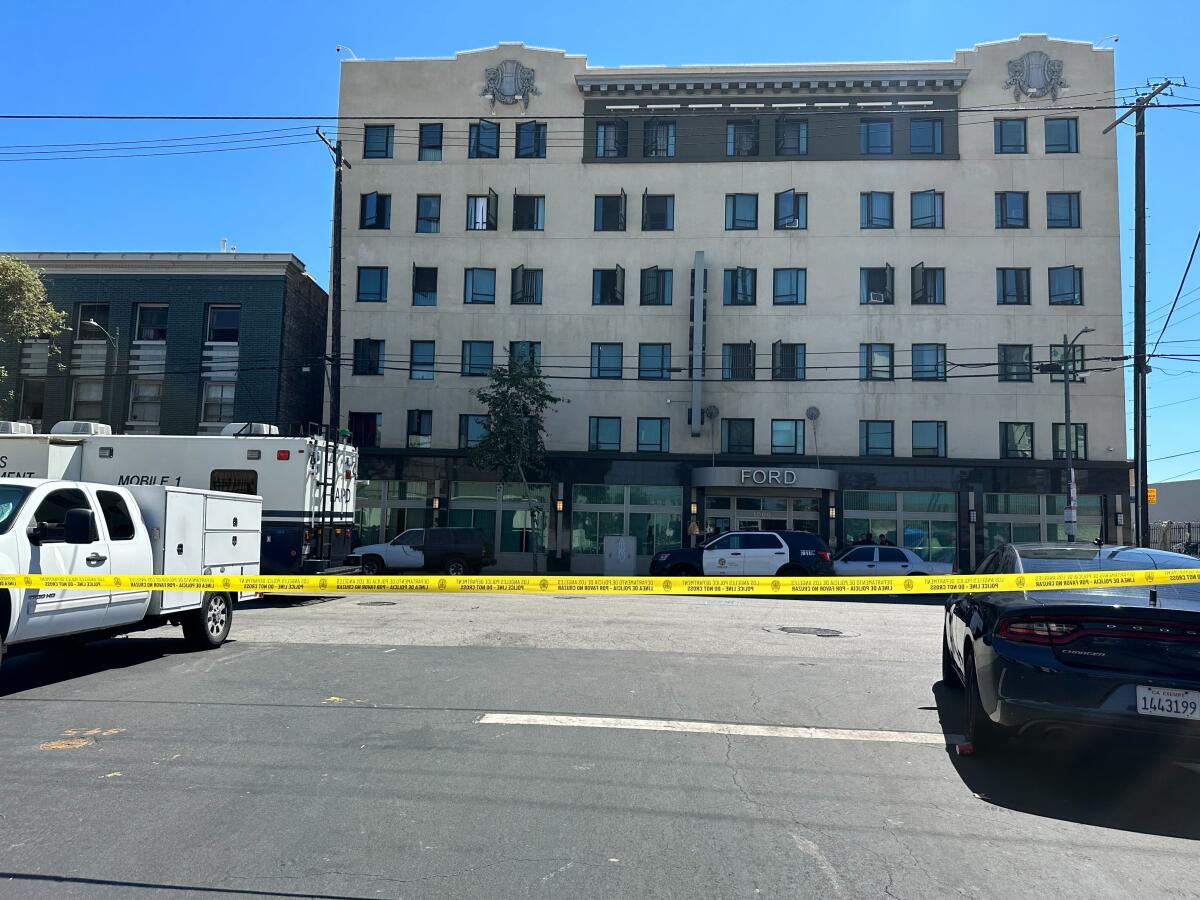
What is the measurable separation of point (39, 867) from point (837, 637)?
401 inches

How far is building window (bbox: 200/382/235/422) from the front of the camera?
3300 cm

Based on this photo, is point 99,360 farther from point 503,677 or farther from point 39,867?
point 39,867

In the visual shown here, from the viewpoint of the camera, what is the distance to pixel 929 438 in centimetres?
3412

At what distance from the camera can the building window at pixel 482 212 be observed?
35.8 meters

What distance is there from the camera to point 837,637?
12.5 m

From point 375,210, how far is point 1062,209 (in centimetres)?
2641

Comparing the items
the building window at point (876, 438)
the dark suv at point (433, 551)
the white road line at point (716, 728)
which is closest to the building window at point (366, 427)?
the dark suv at point (433, 551)

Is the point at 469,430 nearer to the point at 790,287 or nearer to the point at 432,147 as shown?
the point at 432,147

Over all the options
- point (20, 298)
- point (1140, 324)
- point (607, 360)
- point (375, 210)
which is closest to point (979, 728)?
point (1140, 324)

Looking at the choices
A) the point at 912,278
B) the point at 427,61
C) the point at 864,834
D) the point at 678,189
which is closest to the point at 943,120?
the point at 912,278

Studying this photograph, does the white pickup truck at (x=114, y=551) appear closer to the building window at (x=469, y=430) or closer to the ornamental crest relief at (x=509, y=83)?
the building window at (x=469, y=430)

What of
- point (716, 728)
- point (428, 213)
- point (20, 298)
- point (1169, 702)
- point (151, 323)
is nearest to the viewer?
point (1169, 702)

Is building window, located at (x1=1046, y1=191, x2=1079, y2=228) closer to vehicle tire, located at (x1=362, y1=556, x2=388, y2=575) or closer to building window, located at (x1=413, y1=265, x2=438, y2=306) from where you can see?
building window, located at (x1=413, y1=265, x2=438, y2=306)

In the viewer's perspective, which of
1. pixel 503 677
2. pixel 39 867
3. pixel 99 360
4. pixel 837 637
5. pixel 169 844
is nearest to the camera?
pixel 39 867
